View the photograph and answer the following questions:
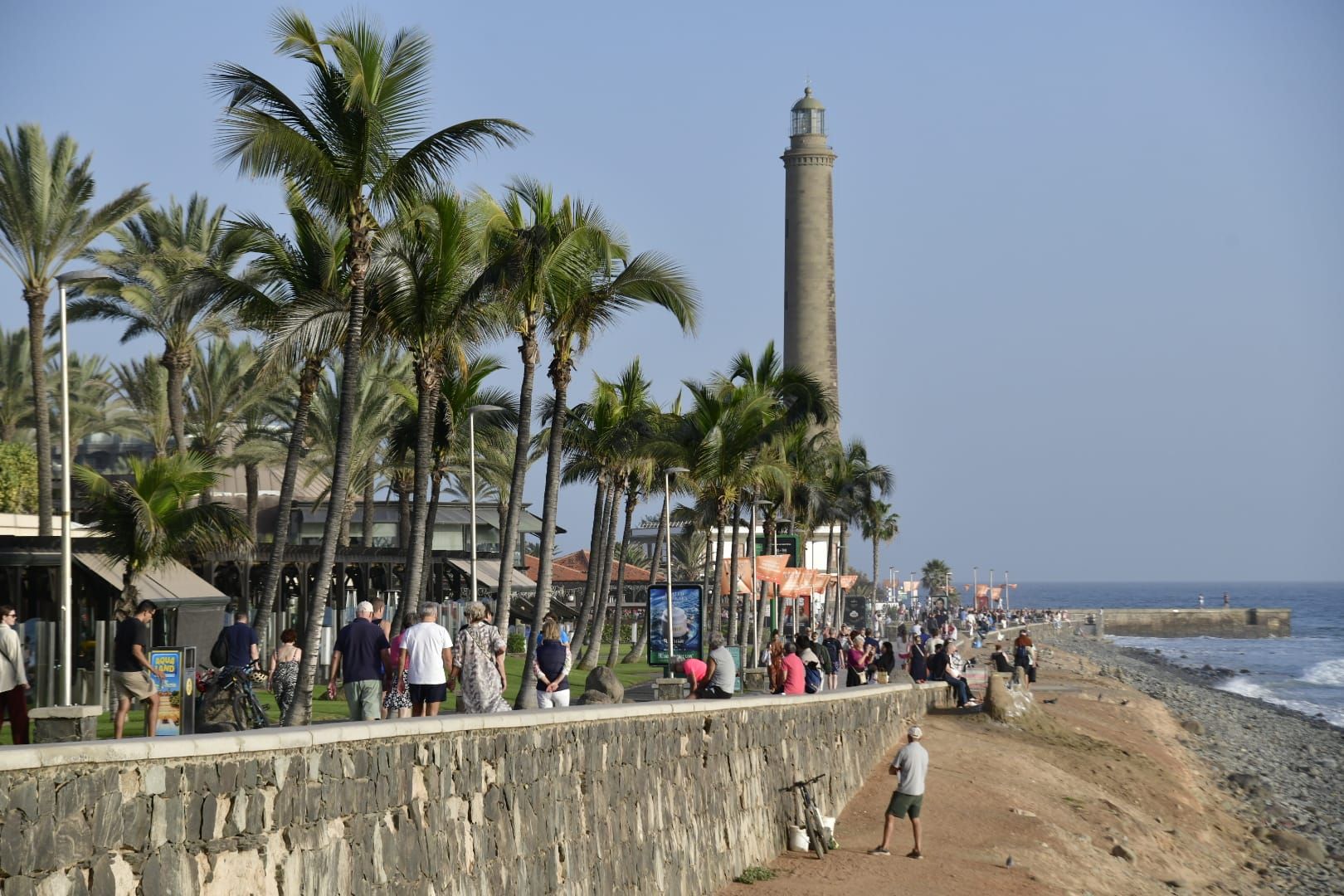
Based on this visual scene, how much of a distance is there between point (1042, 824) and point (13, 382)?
33.8 metres

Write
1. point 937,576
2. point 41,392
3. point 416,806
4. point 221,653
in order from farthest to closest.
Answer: point 937,576 → point 41,392 → point 221,653 → point 416,806

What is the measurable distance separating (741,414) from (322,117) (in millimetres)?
19214

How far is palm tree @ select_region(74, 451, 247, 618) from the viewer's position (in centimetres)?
2392

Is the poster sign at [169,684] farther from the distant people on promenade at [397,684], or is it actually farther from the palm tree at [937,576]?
the palm tree at [937,576]

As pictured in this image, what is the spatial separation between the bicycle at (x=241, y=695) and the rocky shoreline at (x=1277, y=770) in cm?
1610

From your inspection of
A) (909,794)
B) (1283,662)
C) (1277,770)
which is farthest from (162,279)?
(1283,662)

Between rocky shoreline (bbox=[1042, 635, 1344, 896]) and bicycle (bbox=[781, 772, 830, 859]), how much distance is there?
9.00 meters

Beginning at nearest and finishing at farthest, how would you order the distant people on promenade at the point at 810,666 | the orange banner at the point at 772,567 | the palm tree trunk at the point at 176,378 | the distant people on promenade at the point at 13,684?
1. the distant people on promenade at the point at 13,684
2. the distant people on promenade at the point at 810,666
3. the palm tree trunk at the point at 176,378
4. the orange banner at the point at 772,567

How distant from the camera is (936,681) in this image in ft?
117

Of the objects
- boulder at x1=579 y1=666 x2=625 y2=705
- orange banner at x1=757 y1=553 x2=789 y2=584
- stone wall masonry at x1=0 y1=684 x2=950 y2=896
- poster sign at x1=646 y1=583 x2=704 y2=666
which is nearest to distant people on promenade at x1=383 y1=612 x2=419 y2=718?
stone wall masonry at x1=0 y1=684 x2=950 y2=896

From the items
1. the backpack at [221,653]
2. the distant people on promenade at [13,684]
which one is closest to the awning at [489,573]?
the backpack at [221,653]

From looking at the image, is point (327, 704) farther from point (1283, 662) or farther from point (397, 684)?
point (1283, 662)

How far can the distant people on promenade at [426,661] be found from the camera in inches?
534

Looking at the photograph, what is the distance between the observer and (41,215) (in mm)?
28359
